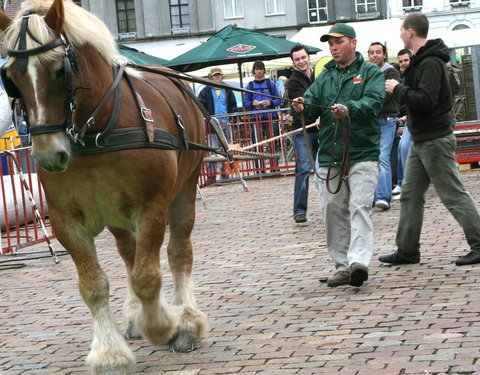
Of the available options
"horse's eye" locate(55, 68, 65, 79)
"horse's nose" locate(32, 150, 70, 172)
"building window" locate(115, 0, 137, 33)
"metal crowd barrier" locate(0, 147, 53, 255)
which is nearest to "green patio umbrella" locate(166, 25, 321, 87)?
"metal crowd barrier" locate(0, 147, 53, 255)

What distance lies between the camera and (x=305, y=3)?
63531mm

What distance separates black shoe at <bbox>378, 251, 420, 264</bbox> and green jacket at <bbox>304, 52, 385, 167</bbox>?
1202 mm

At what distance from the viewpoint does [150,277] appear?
19.1 feet

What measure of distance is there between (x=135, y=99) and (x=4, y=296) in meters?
3.61

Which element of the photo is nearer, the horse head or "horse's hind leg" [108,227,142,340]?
the horse head

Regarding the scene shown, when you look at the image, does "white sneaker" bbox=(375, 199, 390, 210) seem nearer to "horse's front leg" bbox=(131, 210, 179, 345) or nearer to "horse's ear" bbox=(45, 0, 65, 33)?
"horse's front leg" bbox=(131, 210, 179, 345)

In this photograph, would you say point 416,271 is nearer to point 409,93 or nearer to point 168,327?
point 409,93

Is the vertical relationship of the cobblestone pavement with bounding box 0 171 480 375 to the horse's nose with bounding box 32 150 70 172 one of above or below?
below

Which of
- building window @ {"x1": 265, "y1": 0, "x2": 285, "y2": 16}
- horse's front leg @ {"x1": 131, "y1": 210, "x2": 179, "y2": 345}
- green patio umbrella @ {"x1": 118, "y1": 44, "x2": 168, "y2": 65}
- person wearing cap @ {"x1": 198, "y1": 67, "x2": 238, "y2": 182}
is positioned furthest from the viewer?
building window @ {"x1": 265, "y1": 0, "x2": 285, "y2": 16}

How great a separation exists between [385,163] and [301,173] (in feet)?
4.44

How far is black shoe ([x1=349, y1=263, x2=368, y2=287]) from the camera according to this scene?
7473 millimetres

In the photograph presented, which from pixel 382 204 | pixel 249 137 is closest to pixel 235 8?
pixel 249 137

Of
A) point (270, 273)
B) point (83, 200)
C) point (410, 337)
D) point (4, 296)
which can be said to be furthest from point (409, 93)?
point (4, 296)

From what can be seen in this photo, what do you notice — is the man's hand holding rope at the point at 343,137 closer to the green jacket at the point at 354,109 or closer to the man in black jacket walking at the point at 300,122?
the green jacket at the point at 354,109
